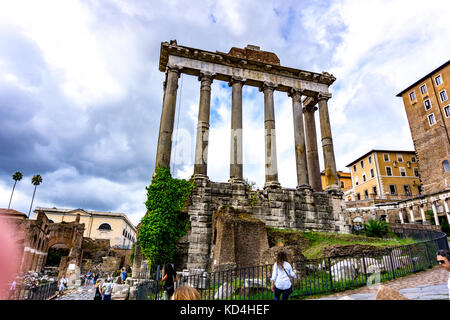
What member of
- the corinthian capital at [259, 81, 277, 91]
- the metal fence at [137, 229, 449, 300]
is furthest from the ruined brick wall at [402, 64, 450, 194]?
the metal fence at [137, 229, 449, 300]

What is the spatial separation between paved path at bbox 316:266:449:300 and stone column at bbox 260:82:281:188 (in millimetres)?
10010

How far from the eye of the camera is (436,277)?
28.5 ft

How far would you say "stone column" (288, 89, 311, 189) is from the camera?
1964 centimetres

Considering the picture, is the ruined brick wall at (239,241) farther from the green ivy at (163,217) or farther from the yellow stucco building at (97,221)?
the yellow stucco building at (97,221)

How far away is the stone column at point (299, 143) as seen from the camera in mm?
19641

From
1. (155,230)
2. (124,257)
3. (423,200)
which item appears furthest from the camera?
(124,257)

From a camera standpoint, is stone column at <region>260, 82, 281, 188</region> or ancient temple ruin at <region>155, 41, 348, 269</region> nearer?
ancient temple ruin at <region>155, 41, 348, 269</region>

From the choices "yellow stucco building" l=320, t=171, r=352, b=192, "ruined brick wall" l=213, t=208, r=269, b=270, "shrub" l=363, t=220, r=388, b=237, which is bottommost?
"ruined brick wall" l=213, t=208, r=269, b=270

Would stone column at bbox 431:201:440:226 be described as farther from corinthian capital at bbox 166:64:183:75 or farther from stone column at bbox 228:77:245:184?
corinthian capital at bbox 166:64:183:75

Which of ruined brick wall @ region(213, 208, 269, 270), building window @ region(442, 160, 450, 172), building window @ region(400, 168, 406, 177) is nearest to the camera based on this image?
ruined brick wall @ region(213, 208, 269, 270)

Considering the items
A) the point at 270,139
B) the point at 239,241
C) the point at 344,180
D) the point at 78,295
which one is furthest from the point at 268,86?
the point at 344,180
